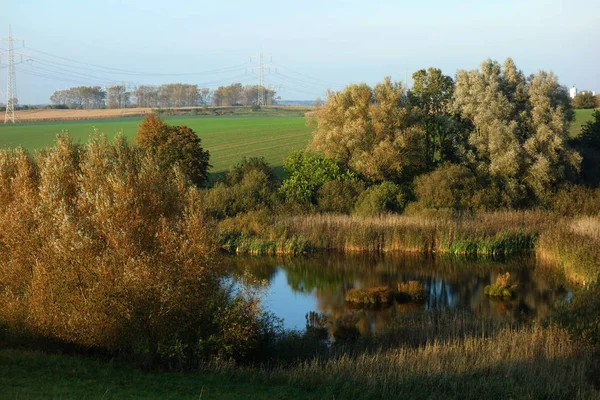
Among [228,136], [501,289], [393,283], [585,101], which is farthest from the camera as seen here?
[585,101]

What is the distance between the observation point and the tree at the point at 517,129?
41.8 meters

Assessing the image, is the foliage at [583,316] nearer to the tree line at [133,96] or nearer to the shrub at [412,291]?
the shrub at [412,291]

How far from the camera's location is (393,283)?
2823 cm

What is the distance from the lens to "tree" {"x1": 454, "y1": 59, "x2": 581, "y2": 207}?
137 ft

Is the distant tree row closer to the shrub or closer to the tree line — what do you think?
the tree line

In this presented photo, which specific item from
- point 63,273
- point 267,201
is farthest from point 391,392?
point 267,201

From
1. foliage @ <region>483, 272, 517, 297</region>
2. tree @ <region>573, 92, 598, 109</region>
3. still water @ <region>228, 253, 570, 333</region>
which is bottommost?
still water @ <region>228, 253, 570, 333</region>

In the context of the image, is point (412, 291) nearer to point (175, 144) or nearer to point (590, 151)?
point (175, 144)

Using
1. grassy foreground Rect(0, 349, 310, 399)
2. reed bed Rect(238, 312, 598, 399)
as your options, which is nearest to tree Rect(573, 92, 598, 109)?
reed bed Rect(238, 312, 598, 399)

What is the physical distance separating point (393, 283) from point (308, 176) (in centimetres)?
1648

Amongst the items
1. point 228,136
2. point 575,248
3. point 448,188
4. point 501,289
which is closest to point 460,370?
point 501,289

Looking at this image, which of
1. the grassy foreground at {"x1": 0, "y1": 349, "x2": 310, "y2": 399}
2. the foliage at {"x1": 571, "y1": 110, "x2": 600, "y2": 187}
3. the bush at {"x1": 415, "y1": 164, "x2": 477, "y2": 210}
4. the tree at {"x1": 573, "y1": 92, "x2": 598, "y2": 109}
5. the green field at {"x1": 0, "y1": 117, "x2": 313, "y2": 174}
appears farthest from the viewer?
the tree at {"x1": 573, "y1": 92, "x2": 598, "y2": 109}

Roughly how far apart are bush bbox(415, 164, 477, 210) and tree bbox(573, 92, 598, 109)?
40.0 m

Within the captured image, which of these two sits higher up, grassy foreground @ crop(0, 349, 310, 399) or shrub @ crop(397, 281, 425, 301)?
grassy foreground @ crop(0, 349, 310, 399)
